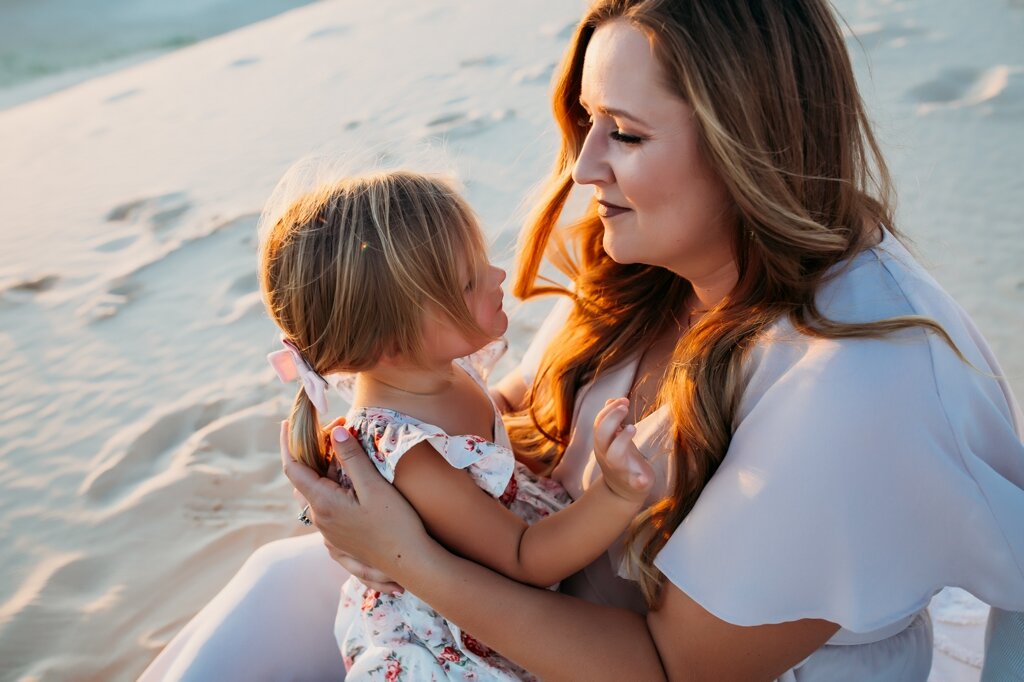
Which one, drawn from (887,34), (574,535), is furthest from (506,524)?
(887,34)

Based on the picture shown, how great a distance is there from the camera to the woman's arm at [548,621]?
1633 millimetres

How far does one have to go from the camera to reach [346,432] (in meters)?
1.89

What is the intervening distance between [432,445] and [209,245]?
3.69 m

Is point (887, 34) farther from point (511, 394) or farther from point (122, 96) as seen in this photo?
point (122, 96)

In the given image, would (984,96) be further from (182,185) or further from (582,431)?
(182,185)

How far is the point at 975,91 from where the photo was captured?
4910 mm

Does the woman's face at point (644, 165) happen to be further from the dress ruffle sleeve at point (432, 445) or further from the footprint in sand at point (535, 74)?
the footprint in sand at point (535, 74)

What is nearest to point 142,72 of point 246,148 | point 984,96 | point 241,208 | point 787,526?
point 246,148

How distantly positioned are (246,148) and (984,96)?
442 cm

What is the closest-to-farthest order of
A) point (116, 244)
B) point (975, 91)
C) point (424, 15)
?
point (975, 91)
point (116, 244)
point (424, 15)

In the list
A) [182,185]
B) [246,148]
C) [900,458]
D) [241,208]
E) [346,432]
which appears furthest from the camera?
[246,148]

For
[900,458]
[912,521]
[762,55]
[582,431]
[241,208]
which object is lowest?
[241,208]

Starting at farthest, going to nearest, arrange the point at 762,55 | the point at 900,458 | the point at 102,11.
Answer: the point at 102,11
the point at 762,55
the point at 900,458

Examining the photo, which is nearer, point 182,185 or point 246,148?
point 182,185
